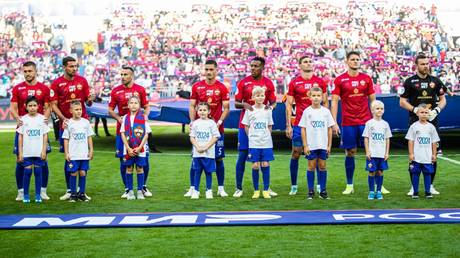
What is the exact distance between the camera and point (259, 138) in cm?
875

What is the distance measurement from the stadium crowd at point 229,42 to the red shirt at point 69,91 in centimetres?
1925

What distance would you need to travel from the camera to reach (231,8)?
32.0m

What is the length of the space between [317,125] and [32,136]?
319cm

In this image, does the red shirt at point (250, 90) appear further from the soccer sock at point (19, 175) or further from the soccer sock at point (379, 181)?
the soccer sock at point (19, 175)

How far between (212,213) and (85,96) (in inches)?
103

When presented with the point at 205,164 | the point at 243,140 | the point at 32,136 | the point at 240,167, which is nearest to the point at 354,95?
the point at 243,140

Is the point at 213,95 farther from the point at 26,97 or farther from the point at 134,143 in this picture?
the point at 26,97

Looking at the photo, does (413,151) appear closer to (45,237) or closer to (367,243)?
(367,243)

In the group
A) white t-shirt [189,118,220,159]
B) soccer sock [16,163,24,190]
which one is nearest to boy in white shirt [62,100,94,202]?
soccer sock [16,163,24,190]

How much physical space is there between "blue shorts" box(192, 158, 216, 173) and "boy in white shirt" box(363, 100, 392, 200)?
1.75 m

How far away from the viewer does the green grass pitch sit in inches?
226

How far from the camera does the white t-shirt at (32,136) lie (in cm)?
855

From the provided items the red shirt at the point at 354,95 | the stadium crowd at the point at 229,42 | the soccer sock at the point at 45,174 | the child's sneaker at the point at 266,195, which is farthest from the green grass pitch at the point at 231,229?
the stadium crowd at the point at 229,42

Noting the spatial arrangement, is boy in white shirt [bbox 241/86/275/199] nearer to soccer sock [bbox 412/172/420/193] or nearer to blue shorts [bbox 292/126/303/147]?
blue shorts [bbox 292/126/303/147]
